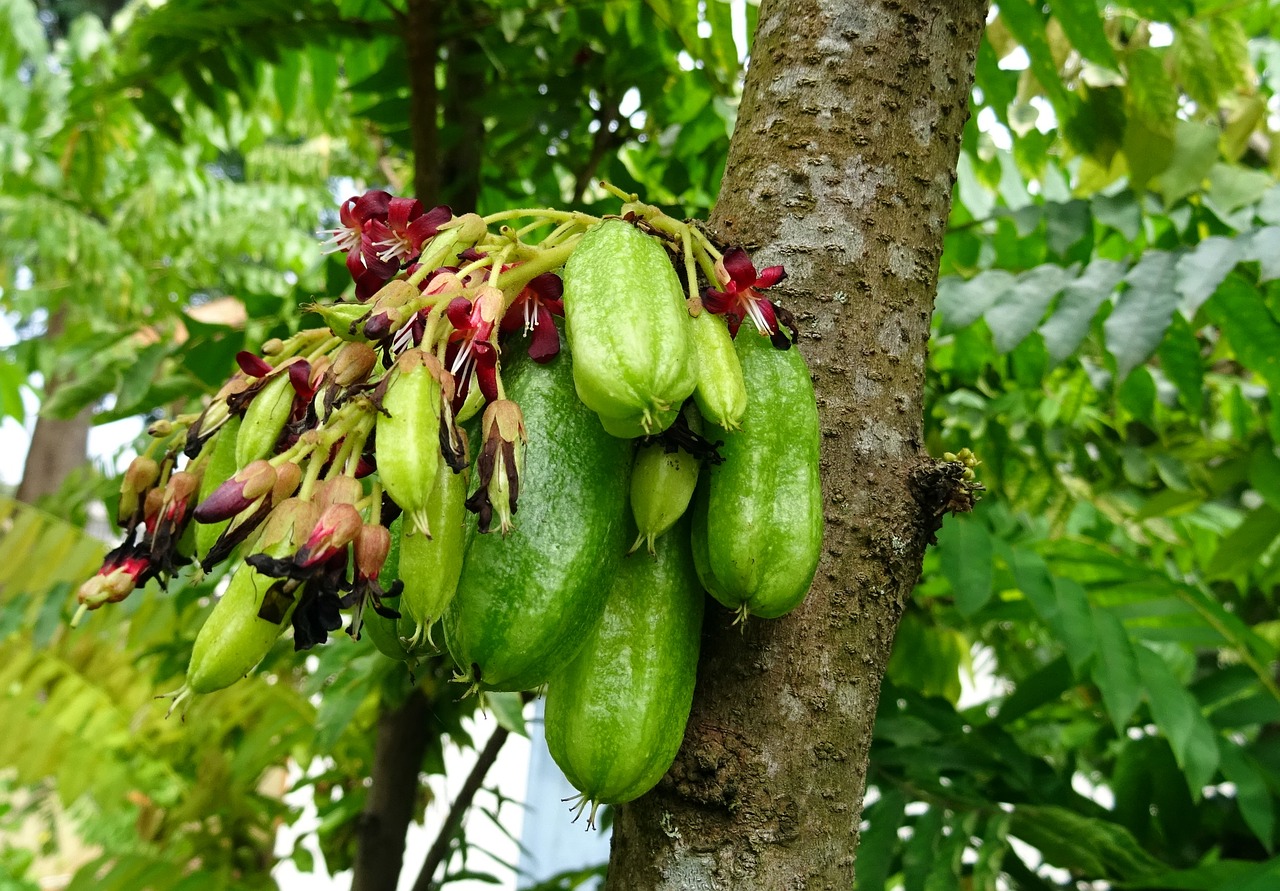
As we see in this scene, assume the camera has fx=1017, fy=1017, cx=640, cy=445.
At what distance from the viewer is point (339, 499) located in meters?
0.70

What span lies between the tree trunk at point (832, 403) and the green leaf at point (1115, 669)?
0.91 metres

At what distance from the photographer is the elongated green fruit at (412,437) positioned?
674 millimetres

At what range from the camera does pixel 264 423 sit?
2.69ft

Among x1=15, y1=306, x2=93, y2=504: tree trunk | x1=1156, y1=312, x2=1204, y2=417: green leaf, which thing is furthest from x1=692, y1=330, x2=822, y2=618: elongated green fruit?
x1=15, y1=306, x2=93, y2=504: tree trunk

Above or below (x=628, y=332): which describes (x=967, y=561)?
below

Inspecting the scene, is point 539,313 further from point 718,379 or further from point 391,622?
point 391,622

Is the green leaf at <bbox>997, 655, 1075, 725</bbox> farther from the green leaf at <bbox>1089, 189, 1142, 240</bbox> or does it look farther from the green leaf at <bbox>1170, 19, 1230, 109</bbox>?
the green leaf at <bbox>1170, 19, 1230, 109</bbox>

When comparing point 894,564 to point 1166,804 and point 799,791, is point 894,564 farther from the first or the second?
point 1166,804

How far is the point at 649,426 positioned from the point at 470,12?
1.63m

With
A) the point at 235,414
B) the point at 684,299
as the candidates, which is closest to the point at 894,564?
the point at 684,299

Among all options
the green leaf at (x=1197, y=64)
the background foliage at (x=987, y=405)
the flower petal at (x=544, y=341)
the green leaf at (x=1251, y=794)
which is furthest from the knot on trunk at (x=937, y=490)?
the green leaf at (x=1197, y=64)

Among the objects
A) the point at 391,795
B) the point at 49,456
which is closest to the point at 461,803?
the point at 391,795

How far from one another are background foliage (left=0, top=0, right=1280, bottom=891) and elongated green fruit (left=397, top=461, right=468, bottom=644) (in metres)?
1.09

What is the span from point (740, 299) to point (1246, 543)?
1.64 m
